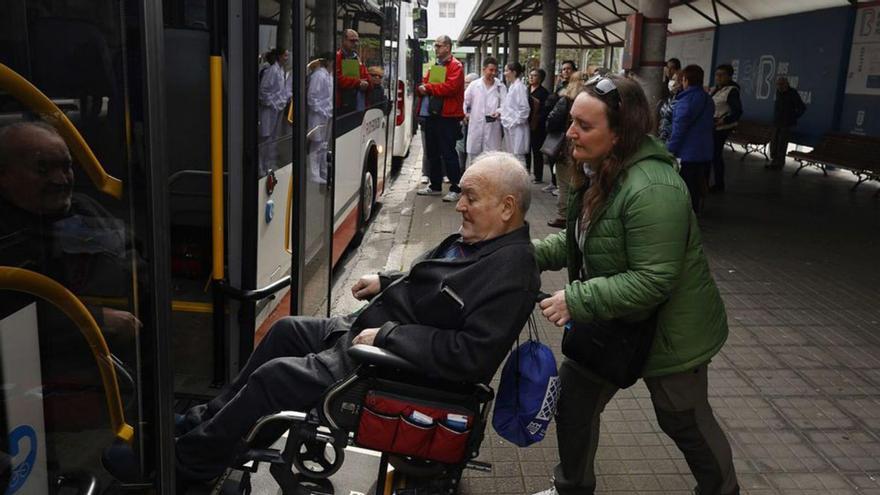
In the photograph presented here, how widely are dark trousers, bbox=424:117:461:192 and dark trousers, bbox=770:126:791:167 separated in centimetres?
777

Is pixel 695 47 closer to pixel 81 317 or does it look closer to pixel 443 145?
pixel 443 145

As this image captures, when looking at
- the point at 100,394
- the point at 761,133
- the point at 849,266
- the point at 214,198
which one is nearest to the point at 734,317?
the point at 849,266

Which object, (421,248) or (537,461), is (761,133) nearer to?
(421,248)

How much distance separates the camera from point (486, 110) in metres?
10.7

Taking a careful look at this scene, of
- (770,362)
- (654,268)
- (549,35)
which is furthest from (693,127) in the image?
(549,35)

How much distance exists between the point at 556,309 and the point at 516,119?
331 inches

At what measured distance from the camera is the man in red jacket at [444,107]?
10305 millimetres

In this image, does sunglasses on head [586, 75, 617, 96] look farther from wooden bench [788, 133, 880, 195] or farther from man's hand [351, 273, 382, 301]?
wooden bench [788, 133, 880, 195]

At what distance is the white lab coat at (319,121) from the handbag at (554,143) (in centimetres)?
429

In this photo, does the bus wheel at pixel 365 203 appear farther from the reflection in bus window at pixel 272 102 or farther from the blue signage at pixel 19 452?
the blue signage at pixel 19 452

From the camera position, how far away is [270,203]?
158 inches

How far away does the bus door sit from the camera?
1.88 m

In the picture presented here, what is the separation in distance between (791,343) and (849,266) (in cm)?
283

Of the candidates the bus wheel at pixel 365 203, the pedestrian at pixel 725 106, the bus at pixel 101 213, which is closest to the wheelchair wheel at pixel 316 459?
the bus at pixel 101 213
